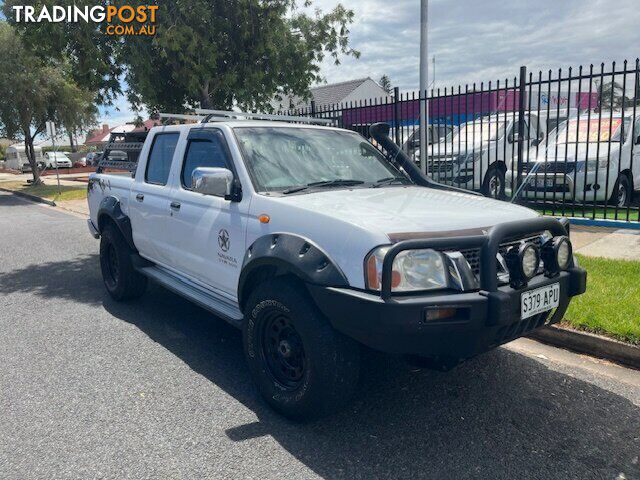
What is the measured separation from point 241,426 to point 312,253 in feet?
3.73

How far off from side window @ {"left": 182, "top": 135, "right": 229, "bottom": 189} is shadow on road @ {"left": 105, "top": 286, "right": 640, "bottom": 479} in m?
1.51

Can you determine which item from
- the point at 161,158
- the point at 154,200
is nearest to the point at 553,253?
the point at 154,200

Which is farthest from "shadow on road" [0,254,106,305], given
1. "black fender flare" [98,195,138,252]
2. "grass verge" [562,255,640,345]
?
"grass verge" [562,255,640,345]

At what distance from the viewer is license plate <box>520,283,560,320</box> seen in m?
2.85

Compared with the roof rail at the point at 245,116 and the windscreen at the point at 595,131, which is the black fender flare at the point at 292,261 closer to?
the roof rail at the point at 245,116

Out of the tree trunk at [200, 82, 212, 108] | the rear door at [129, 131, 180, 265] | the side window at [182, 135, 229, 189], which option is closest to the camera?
the side window at [182, 135, 229, 189]

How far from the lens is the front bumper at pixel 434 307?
8.60 feet

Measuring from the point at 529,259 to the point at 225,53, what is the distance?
6818mm

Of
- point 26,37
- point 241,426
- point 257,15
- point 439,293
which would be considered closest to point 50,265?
point 26,37

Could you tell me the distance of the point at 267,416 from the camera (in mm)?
3260

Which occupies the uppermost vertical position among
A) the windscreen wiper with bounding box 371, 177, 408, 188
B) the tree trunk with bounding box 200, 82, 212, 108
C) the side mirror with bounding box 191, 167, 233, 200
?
the tree trunk with bounding box 200, 82, 212, 108

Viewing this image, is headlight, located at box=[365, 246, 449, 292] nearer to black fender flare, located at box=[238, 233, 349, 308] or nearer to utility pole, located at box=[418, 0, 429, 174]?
black fender flare, located at box=[238, 233, 349, 308]

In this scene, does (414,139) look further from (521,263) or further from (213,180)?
(521,263)

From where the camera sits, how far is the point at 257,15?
8062 millimetres
